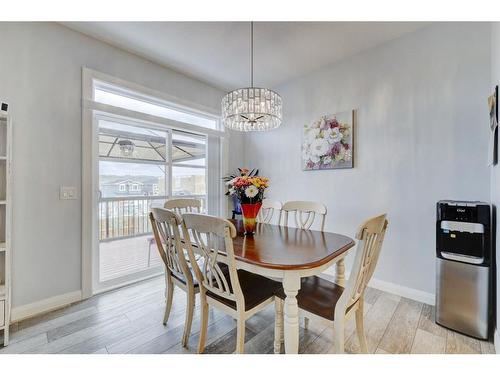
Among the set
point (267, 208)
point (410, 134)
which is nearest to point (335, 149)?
point (410, 134)

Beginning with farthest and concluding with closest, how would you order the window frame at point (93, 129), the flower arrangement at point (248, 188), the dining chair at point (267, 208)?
1. the dining chair at point (267, 208)
2. the window frame at point (93, 129)
3. the flower arrangement at point (248, 188)

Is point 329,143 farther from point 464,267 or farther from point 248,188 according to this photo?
point 464,267

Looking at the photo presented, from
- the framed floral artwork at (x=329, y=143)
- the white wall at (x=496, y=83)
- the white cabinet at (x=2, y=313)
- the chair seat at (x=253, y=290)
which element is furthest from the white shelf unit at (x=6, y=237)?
the white wall at (x=496, y=83)

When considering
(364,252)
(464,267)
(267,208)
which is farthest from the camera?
(267,208)

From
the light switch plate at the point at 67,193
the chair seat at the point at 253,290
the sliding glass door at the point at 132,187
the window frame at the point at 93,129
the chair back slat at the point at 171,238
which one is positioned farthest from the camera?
the sliding glass door at the point at 132,187

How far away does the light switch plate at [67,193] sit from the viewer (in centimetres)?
213

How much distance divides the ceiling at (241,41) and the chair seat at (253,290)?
219cm

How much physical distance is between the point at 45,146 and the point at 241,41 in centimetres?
208

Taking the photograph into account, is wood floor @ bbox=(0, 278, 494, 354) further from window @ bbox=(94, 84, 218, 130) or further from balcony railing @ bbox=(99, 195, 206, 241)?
window @ bbox=(94, 84, 218, 130)

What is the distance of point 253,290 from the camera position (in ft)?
4.99

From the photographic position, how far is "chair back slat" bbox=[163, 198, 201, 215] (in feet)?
7.70

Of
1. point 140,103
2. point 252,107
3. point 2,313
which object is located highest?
point 140,103

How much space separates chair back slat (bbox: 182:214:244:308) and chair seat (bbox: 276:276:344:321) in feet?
1.16

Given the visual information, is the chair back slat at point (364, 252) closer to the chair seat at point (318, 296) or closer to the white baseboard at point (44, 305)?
the chair seat at point (318, 296)
